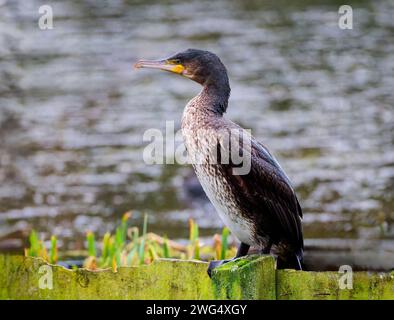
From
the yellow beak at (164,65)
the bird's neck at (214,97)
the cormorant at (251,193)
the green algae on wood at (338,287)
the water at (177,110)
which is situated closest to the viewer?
the green algae on wood at (338,287)

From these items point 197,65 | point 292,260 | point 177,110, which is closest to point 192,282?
point 292,260

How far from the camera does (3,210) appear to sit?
7113 millimetres

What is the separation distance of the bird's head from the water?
1.28 m

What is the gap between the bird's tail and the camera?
4.13 metres

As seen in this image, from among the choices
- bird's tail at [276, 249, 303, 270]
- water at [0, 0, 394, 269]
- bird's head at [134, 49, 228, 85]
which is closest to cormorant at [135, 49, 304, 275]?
bird's tail at [276, 249, 303, 270]

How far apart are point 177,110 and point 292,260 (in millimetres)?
4954

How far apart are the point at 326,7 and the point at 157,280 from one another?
10.4 metres

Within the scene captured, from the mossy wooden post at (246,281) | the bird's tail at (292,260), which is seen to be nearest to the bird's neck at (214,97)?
the bird's tail at (292,260)

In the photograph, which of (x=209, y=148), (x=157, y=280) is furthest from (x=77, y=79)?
(x=157, y=280)

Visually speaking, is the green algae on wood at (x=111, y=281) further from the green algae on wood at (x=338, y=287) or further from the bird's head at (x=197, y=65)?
the bird's head at (x=197, y=65)

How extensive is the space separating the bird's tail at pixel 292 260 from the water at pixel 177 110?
0.67m

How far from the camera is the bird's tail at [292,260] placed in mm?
4133

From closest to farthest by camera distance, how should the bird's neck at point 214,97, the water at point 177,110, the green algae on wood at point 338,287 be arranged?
the green algae on wood at point 338,287 < the bird's neck at point 214,97 < the water at point 177,110

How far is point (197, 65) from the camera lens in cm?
448
